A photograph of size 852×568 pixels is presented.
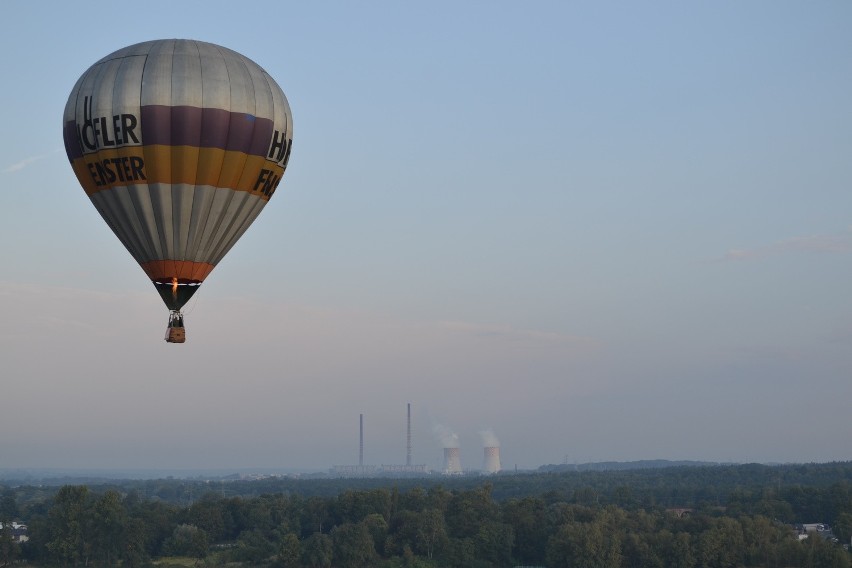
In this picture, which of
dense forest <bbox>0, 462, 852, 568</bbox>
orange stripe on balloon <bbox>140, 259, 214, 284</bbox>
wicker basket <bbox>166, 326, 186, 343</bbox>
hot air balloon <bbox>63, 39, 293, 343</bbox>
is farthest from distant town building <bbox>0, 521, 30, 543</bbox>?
wicker basket <bbox>166, 326, 186, 343</bbox>

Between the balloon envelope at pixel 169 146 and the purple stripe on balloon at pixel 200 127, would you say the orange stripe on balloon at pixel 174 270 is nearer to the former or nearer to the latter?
the balloon envelope at pixel 169 146

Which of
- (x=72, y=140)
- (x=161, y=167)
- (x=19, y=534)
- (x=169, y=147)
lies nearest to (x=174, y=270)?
(x=161, y=167)

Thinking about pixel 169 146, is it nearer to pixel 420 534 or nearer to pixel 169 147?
pixel 169 147

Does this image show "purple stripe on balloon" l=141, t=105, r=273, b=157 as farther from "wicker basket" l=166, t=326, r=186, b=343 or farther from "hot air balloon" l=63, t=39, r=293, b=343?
"wicker basket" l=166, t=326, r=186, b=343

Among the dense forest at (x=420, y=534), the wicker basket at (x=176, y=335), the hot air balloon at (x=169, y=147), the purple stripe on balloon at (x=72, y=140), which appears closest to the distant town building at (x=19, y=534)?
the dense forest at (x=420, y=534)

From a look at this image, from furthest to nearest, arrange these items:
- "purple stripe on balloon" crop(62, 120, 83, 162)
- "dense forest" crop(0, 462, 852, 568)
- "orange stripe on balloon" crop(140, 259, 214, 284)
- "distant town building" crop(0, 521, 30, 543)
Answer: "distant town building" crop(0, 521, 30, 543)
"dense forest" crop(0, 462, 852, 568)
"purple stripe on balloon" crop(62, 120, 83, 162)
"orange stripe on balloon" crop(140, 259, 214, 284)
